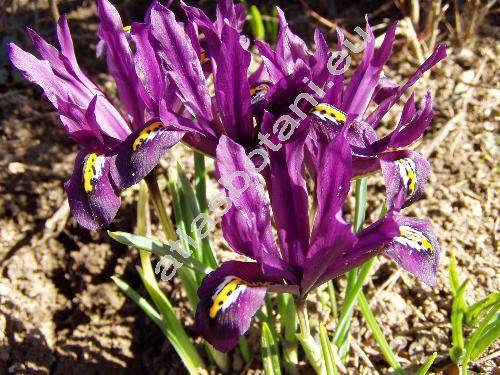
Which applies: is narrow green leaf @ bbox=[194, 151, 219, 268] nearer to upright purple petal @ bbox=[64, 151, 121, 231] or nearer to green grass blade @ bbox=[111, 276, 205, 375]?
green grass blade @ bbox=[111, 276, 205, 375]

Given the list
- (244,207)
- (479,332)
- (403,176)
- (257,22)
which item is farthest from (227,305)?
(257,22)

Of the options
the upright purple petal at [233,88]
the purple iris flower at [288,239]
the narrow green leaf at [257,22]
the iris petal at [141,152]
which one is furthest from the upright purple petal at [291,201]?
the narrow green leaf at [257,22]

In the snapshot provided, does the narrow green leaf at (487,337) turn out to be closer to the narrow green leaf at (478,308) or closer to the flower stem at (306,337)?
the narrow green leaf at (478,308)

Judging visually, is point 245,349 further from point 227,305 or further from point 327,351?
point 227,305

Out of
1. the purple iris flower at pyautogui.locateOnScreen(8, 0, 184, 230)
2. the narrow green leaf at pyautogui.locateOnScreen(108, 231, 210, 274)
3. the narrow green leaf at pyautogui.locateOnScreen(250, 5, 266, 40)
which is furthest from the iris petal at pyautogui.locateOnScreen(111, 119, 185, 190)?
the narrow green leaf at pyautogui.locateOnScreen(250, 5, 266, 40)

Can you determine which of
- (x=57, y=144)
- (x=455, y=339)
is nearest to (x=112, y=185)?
(x=455, y=339)

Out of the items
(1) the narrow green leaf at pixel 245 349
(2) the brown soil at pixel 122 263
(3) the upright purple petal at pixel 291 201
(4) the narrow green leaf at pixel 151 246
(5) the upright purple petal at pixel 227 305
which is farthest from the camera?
(2) the brown soil at pixel 122 263
